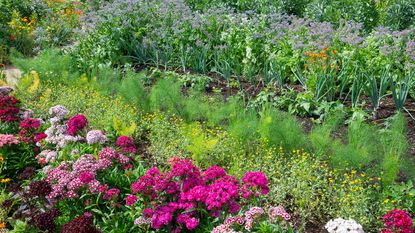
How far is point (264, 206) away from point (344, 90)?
3.29 metres

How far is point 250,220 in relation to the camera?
4.21 meters

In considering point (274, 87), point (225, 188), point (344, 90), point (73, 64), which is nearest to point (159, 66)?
point (73, 64)

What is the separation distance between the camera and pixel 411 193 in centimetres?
480

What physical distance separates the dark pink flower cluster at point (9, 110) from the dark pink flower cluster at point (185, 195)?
2703mm

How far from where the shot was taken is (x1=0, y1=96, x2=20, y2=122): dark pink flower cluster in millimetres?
6453

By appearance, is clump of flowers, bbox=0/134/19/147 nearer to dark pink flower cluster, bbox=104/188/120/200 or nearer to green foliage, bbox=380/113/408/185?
dark pink flower cluster, bbox=104/188/120/200

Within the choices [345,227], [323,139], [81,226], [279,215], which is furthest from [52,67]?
[345,227]

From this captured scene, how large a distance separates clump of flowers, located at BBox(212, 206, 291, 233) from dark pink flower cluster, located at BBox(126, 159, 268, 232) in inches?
4.8

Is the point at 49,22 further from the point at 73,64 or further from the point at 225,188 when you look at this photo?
the point at 225,188

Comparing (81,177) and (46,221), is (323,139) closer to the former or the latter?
(81,177)

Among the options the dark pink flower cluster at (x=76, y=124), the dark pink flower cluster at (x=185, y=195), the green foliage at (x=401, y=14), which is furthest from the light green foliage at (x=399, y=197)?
the green foliage at (x=401, y=14)

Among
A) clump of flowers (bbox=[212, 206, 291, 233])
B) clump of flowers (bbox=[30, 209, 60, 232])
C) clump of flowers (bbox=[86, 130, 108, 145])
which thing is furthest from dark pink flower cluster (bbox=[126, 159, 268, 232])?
clump of flowers (bbox=[86, 130, 108, 145])

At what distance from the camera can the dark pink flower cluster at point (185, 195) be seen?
433 cm

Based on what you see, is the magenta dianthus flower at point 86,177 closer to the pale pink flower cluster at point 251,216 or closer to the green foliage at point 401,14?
the pale pink flower cluster at point 251,216
